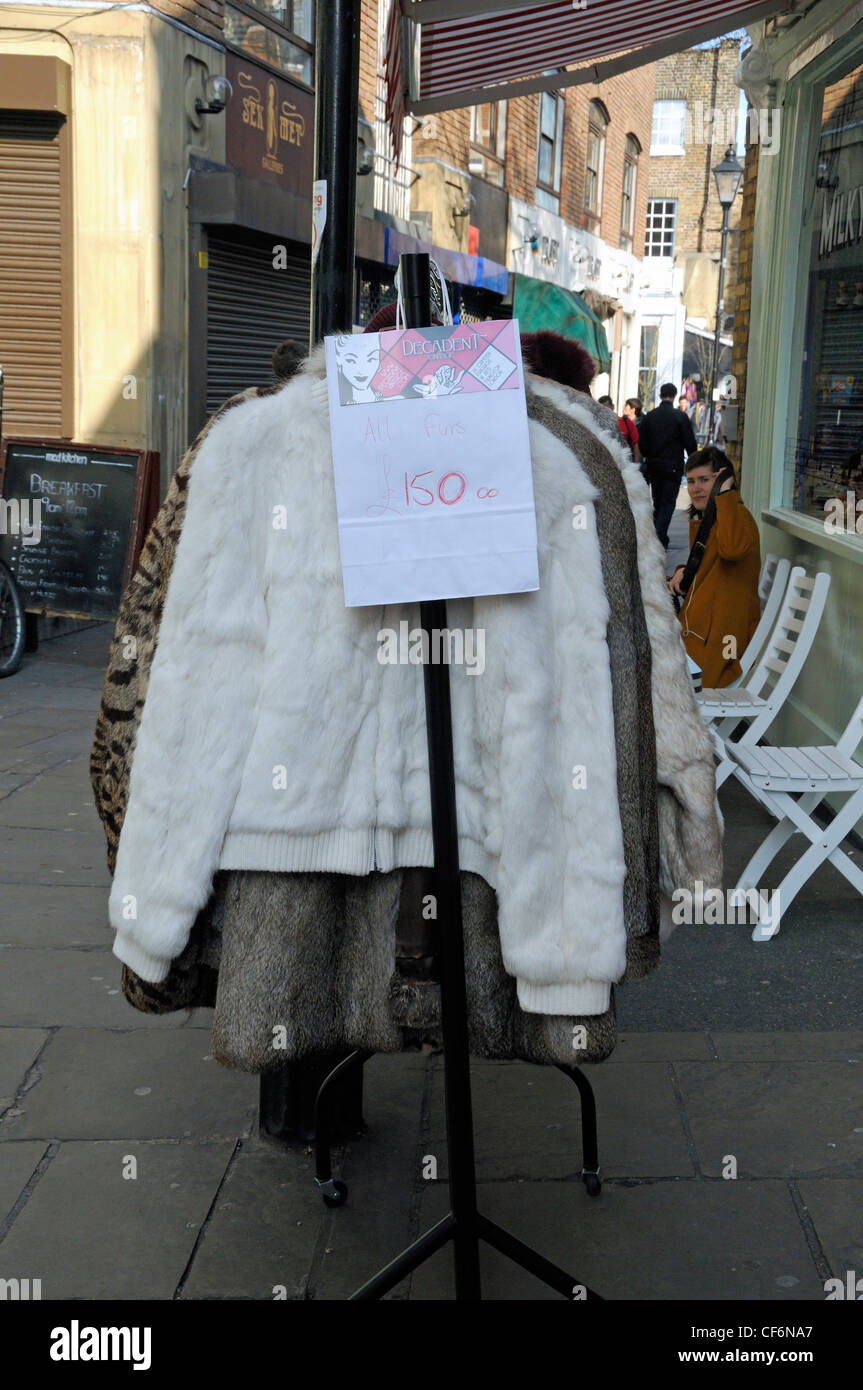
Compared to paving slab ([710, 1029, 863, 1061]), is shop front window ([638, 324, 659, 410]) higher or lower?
higher

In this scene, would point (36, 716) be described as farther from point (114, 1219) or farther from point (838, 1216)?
point (838, 1216)

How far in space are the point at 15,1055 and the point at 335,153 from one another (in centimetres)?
236

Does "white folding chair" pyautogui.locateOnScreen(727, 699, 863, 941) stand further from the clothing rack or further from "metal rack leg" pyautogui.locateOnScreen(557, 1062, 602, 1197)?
the clothing rack

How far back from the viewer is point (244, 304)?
1298 centimetres

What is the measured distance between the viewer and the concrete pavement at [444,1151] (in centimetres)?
274

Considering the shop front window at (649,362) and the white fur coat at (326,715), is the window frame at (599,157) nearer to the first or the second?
the shop front window at (649,362)

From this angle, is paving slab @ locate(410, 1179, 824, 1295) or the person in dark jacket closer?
paving slab @ locate(410, 1179, 824, 1295)

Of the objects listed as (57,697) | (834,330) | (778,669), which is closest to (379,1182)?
(778,669)

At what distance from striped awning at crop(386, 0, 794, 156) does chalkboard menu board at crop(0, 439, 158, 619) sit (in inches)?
127

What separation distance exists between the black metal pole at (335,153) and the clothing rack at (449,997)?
3.11 ft

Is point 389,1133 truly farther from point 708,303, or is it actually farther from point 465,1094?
point 708,303

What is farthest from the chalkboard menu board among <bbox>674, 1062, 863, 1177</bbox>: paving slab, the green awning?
the green awning

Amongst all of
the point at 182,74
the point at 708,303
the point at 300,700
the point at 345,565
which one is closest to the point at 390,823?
the point at 300,700

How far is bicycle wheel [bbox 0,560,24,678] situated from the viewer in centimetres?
855
